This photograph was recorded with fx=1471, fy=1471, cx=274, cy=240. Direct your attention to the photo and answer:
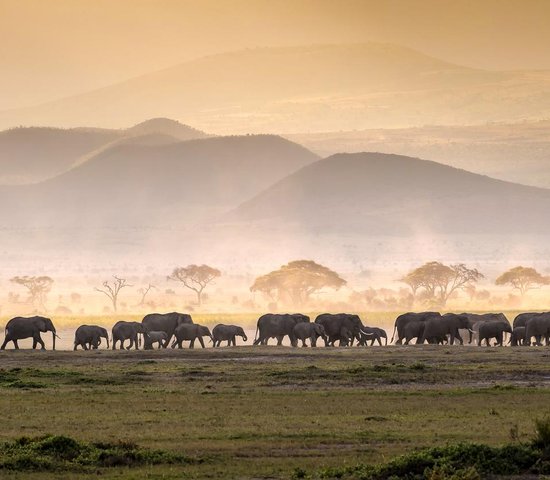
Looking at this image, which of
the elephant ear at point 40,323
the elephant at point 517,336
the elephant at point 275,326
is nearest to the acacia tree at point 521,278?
the elephant at point 517,336

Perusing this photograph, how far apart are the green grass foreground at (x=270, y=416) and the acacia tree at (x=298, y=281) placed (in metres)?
83.7

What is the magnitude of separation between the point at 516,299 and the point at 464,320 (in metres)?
73.0

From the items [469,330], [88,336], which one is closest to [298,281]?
[469,330]

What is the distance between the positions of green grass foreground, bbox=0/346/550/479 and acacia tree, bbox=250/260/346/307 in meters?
83.7

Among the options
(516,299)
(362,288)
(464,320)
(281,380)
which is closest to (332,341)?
(464,320)

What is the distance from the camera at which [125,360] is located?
179 feet

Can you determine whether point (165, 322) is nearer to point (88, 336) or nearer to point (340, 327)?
point (88, 336)

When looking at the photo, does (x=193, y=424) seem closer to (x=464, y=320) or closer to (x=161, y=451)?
(x=161, y=451)

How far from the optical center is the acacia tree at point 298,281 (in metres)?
138

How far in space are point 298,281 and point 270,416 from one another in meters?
107

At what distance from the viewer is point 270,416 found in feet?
104

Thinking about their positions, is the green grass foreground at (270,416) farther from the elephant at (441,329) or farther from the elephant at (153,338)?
the elephant at (153,338)

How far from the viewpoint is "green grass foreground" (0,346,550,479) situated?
77.8 ft

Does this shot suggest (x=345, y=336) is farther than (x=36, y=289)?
No
